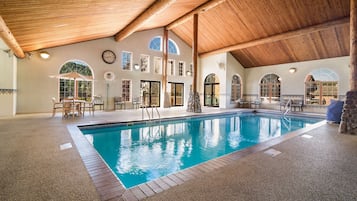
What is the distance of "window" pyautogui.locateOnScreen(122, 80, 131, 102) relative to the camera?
930 cm

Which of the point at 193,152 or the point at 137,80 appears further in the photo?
the point at 137,80

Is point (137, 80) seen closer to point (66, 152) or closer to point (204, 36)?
point (204, 36)

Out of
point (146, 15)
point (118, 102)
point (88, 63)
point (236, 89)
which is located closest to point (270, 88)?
point (236, 89)

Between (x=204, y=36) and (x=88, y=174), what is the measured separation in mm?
9926

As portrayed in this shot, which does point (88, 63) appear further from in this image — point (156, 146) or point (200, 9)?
point (156, 146)

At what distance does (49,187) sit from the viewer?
1.70 metres

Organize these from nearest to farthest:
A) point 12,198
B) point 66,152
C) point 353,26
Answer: point 12,198
point 66,152
point 353,26

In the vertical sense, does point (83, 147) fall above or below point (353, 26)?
below

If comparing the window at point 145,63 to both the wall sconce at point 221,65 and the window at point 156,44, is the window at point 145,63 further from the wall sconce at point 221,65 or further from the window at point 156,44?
the wall sconce at point 221,65

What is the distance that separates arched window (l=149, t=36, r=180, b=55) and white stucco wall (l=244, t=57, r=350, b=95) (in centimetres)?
525

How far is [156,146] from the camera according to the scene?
4.00 metres

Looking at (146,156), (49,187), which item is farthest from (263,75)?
(49,187)

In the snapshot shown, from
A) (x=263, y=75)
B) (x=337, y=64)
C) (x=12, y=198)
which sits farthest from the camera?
(x=263, y=75)

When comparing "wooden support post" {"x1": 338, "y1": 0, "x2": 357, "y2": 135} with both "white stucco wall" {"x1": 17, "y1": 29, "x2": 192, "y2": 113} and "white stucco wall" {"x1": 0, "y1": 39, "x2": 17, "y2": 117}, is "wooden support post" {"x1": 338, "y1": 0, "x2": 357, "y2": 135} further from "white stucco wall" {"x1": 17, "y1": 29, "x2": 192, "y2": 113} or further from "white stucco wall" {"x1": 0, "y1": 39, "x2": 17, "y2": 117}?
"white stucco wall" {"x1": 0, "y1": 39, "x2": 17, "y2": 117}
